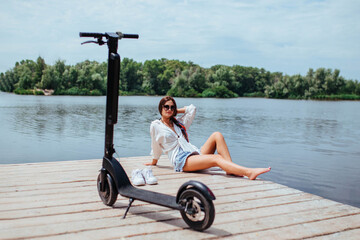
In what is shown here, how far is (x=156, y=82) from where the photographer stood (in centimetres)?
8012

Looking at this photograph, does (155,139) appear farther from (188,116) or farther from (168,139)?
(188,116)

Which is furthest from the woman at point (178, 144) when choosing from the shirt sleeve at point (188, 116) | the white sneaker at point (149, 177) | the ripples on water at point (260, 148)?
the ripples on water at point (260, 148)

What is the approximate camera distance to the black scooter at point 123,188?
246cm

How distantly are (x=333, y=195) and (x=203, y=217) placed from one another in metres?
5.07

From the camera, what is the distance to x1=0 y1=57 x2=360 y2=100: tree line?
6100cm

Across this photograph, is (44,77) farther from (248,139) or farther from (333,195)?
(333,195)

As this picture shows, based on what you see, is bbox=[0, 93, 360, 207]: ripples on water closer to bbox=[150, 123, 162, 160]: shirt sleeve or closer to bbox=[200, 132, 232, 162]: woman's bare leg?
bbox=[200, 132, 232, 162]: woman's bare leg

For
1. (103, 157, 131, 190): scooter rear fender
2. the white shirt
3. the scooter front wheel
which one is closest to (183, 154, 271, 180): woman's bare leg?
the white shirt

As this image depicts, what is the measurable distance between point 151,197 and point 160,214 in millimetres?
246

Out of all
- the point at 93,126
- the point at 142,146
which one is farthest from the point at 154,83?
the point at 142,146

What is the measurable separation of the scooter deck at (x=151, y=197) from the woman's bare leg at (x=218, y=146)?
1.71 metres

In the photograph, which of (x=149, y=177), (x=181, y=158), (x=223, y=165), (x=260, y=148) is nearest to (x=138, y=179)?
(x=149, y=177)

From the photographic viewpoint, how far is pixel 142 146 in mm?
11750

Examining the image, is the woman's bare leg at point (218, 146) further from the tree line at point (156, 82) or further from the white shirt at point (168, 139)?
the tree line at point (156, 82)
